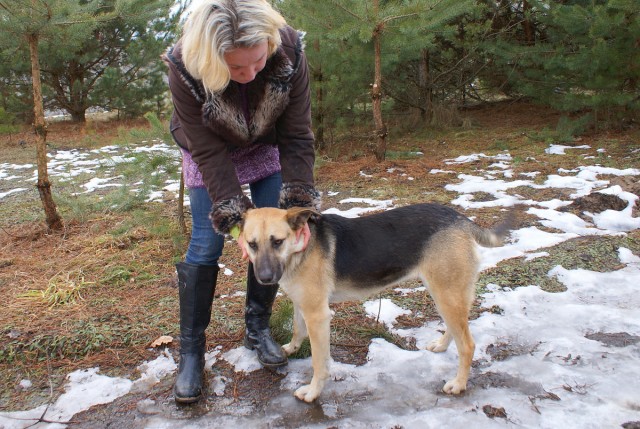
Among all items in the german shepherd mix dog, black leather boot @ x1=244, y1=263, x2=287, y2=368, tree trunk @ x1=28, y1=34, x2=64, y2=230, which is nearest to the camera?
the german shepherd mix dog

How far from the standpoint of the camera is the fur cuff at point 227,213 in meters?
2.60

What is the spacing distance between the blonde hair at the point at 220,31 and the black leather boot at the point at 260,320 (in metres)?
1.36

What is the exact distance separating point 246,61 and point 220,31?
202mm

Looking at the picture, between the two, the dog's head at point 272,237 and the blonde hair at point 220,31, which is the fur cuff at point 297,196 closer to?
the dog's head at point 272,237

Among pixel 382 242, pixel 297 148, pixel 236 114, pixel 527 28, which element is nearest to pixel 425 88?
pixel 527 28

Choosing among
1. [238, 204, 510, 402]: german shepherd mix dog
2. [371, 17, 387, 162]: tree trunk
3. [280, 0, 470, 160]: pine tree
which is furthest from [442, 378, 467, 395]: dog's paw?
[371, 17, 387, 162]: tree trunk

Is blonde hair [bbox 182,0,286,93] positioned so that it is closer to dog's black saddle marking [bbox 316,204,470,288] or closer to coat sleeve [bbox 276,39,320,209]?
coat sleeve [bbox 276,39,320,209]

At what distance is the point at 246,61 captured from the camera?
2301 millimetres

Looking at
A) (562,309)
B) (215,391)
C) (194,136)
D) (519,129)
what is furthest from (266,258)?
(519,129)

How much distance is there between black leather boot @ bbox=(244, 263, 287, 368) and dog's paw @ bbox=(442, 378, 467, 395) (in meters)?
1.04

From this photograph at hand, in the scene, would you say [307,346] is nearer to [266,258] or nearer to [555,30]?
[266,258]

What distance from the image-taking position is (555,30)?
9.65 meters

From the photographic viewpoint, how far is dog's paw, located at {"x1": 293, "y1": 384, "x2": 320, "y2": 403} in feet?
8.81

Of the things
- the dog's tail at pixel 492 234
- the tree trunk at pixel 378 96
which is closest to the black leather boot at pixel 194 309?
the dog's tail at pixel 492 234
